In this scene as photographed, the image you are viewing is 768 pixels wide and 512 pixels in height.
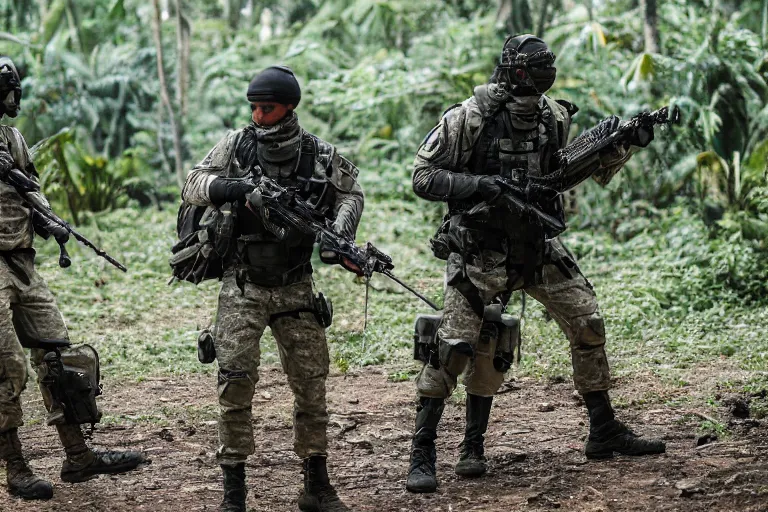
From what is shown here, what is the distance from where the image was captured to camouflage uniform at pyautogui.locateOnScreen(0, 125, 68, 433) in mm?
5758

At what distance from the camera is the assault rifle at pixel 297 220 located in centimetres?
511

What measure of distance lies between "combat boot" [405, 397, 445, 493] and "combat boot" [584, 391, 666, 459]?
903 mm

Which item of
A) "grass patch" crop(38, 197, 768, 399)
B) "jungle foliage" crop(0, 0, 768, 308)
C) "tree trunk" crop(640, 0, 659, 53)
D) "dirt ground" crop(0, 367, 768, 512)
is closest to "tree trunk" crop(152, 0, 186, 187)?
"jungle foliage" crop(0, 0, 768, 308)

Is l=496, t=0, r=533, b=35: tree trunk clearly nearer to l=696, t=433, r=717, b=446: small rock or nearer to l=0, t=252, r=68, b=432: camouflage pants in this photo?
l=696, t=433, r=717, b=446: small rock

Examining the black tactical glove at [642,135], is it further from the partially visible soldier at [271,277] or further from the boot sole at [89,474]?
the boot sole at [89,474]

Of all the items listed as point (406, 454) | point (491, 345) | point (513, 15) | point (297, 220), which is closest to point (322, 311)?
point (297, 220)

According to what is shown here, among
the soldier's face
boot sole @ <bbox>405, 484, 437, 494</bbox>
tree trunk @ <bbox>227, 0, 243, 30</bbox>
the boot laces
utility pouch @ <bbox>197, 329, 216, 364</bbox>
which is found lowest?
boot sole @ <bbox>405, 484, 437, 494</bbox>

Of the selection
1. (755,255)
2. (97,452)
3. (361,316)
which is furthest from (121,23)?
(97,452)

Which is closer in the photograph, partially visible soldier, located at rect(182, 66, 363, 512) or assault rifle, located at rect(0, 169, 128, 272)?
partially visible soldier, located at rect(182, 66, 363, 512)

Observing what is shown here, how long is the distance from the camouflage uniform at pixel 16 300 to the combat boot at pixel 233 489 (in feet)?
4.43

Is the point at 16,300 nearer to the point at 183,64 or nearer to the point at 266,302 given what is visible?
the point at 266,302

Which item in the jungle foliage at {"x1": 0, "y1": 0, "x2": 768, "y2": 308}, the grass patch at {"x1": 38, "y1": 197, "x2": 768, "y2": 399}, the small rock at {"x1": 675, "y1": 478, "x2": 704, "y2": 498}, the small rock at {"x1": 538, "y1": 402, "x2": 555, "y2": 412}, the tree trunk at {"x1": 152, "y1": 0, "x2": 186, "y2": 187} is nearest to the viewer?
the small rock at {"x1": 675, "y1": 478, "x2": 704, "y2": 498}

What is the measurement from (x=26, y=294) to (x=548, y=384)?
3.91m

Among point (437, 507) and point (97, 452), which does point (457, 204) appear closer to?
point (437, 507)
